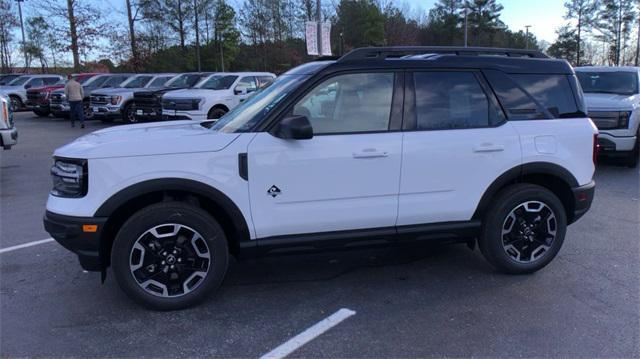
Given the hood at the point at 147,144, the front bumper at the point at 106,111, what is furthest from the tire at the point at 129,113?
the hood at the point at 147,144

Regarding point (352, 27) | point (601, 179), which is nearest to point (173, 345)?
point (601, 179)

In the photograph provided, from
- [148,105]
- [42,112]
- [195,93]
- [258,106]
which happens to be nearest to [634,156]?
[258,106]

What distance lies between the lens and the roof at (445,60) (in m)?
4.09

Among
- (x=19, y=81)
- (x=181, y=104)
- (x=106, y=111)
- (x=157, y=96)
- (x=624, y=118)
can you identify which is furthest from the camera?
(x=19, y=81)

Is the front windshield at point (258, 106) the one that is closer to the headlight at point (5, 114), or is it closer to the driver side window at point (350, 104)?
the driver side window at point (350, 104)

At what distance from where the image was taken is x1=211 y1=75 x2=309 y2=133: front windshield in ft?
12.8

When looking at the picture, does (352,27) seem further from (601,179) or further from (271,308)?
(271,308)

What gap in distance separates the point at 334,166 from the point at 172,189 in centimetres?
118

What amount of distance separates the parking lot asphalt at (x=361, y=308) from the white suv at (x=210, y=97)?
9.06m

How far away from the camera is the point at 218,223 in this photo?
3885 mm

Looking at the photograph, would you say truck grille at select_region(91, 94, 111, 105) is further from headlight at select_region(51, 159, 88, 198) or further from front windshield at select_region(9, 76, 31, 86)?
headlight at select_region(51, 159, 88, 198)

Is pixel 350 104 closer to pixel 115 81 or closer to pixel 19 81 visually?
pixel 115 81

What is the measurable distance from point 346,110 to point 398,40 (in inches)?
2180

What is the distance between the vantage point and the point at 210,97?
14.3m
